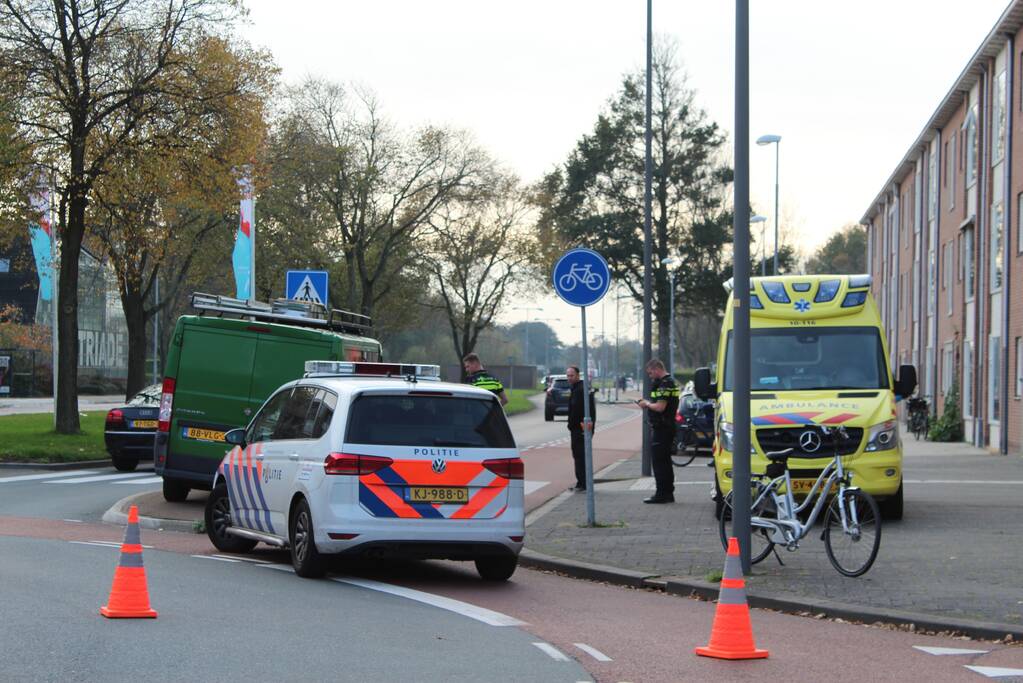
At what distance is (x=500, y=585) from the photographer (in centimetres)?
1128

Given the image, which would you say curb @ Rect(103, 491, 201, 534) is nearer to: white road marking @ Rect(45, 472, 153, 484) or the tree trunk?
white road marking @ Rect(45, 472, 153, 484)

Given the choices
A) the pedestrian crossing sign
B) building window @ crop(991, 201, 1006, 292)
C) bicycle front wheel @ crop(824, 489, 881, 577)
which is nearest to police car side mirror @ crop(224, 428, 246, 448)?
bicycle front wheel @ crop(824, 489, 881, 577)

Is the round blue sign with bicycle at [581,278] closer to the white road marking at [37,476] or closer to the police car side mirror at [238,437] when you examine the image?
the police car side mirror at [238,437]

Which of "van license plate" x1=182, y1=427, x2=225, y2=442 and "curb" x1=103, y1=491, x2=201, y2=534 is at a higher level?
"van license plate" x1=182, y1=427, x2=225, y2=442

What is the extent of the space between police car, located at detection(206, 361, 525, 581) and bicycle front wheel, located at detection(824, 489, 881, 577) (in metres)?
2.55

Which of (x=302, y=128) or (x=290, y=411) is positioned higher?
(x=302, y=128)

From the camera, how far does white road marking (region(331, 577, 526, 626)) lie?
9160 millimetres

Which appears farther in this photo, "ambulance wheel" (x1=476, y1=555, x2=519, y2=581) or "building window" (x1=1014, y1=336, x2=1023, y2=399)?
"building window" (x1=1014, y1=336, x2=1023, y2=399)

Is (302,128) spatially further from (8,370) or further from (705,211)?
(8,370)

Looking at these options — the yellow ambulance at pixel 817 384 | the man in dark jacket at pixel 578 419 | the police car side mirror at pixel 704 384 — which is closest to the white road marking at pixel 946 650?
the yellow ambulance at pixel 817 384

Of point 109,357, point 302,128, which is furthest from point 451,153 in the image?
point 109,357

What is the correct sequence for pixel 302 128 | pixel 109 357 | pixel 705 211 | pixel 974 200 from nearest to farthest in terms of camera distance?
1. pixel 974 200
2. pixel 302 128
3. pixel 705 211
4. pixel 109 357

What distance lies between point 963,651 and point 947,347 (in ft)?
113

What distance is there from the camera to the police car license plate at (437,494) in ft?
35.5
